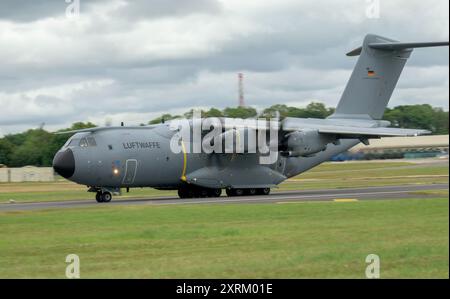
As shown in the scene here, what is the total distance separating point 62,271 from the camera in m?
15.1

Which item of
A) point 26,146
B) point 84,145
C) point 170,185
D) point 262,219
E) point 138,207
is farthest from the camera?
point 26,146

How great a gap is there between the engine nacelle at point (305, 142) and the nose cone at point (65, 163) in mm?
10656

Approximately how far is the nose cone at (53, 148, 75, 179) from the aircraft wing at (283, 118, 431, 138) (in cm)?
1037

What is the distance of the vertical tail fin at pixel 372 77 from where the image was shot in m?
43.4

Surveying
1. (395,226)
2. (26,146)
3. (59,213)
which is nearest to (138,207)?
(59,213)

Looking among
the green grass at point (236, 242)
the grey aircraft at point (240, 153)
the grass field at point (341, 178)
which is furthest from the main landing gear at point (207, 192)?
the green grass at point (236, 242)

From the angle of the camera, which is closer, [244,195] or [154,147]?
[154,147]

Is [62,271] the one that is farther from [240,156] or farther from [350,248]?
[240,156]

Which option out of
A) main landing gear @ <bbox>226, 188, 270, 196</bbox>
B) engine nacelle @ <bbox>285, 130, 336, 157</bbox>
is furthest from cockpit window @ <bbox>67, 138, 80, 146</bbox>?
engine nacelle @ <bbox>285, 130, 336, 157</bbox>

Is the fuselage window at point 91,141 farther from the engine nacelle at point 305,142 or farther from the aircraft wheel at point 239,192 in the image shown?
the engine nacelle at point 305,142

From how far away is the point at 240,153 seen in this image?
42.3 metres

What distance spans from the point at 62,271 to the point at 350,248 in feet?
19.0

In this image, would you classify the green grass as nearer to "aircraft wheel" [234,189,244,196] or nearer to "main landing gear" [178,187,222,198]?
"main landing gear" [178,187,222,198]

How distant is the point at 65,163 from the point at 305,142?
38.6 feet
